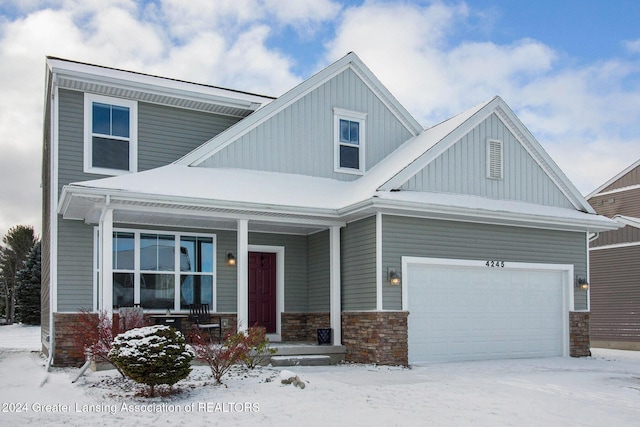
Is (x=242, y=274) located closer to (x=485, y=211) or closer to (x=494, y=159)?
(x=485, y=211)

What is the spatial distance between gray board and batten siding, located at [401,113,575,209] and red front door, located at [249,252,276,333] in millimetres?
4118

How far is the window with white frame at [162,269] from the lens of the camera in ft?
45.0

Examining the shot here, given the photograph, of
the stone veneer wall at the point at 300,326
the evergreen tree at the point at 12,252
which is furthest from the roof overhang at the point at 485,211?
the evergreen tree at the point at 12,252

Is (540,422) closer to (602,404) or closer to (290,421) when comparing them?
(602,404)

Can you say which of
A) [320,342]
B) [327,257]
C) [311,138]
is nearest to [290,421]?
[320,342]

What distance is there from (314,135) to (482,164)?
3801 millimetres

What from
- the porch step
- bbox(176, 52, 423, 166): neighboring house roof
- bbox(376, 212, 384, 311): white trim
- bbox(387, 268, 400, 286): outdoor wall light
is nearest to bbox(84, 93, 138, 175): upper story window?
bbox(176, 52, 423, 166): neighboring house roof

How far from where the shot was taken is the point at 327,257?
14.9 m

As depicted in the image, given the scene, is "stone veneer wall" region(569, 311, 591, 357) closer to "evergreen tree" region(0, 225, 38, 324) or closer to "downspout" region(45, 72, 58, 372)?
"downspout" region(45, 72, 58, 372)

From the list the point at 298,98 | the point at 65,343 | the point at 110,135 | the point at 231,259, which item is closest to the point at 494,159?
the point at 298,98

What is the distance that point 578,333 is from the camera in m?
15.0

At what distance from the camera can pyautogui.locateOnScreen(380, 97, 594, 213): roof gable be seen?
44.9 ft

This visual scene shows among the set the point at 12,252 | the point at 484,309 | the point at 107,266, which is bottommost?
the point at 484,309

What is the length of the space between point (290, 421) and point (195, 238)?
7692 millimetres
